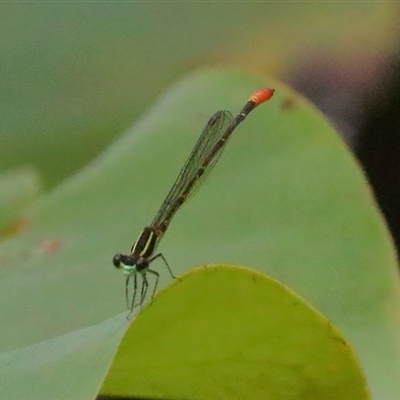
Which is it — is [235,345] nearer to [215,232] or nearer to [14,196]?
[215,232]

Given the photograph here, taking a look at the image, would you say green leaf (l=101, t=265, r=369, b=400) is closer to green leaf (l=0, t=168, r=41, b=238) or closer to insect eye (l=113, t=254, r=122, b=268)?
insect eye (l=113, t=254, r=122, b=268)

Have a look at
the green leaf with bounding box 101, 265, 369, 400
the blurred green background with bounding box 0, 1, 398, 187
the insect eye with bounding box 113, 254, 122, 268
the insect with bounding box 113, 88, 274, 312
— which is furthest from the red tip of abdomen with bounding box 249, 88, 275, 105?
the blurred green background with bounding box 0, 1, 398, 187

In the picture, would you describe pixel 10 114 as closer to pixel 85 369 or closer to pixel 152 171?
pixel 152 171

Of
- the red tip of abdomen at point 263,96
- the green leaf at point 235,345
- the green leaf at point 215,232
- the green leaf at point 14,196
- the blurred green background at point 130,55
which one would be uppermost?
the blurred green background at point 130,55

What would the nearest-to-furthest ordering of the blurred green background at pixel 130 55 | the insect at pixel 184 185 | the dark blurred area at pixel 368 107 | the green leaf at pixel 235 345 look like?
1. the green leaf at pixel 235 345
2. the insect at pixel 184 185
3. the dark blurred area at pixel 368 107
4. the blurred green background at pixel 130 55

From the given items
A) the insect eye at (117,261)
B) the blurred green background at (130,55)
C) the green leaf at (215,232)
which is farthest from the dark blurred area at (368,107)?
the insect eye at (117,261)

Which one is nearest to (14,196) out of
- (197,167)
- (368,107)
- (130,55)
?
(197,167)

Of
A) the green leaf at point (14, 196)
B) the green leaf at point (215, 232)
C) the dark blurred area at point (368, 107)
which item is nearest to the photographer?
the green leaf at point (215, 232)

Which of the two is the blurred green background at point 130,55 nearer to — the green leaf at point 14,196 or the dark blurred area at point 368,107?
the dark blurred area at point 368,107
